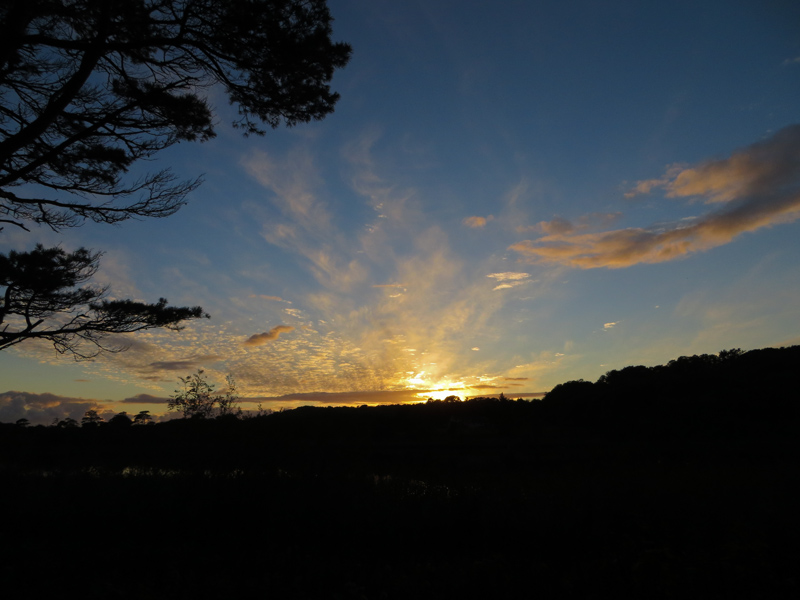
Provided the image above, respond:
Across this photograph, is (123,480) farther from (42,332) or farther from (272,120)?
(272,120)

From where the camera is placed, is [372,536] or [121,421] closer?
[372,536]

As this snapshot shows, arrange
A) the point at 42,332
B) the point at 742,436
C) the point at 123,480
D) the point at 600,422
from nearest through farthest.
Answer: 1. the point at 123,480
2. the point at 42,332
3. the point at 742,436
4. the point at 600,422

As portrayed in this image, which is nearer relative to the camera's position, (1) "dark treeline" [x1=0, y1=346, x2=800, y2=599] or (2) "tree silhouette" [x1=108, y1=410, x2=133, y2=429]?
(1) "dark treeline" [x1=0, y1=346, x2=800, y2=599]

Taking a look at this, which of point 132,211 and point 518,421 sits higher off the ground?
point 132,211

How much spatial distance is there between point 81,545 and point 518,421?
29951 millimetres

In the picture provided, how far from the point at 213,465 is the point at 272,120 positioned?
7.07 metres

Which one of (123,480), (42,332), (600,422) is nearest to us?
(123,480)

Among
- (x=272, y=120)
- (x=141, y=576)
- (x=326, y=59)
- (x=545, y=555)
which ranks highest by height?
(x=326, y=59)

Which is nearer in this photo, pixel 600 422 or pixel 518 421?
pixel 600 422

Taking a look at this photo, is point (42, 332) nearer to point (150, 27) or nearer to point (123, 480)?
point (123, 480)

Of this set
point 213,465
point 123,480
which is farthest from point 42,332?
point 213,465

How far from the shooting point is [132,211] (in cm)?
770

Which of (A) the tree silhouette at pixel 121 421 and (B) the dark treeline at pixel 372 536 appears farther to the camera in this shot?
(A) the tree silhouette at pixel 121 421

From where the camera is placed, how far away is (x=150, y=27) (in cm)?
605
